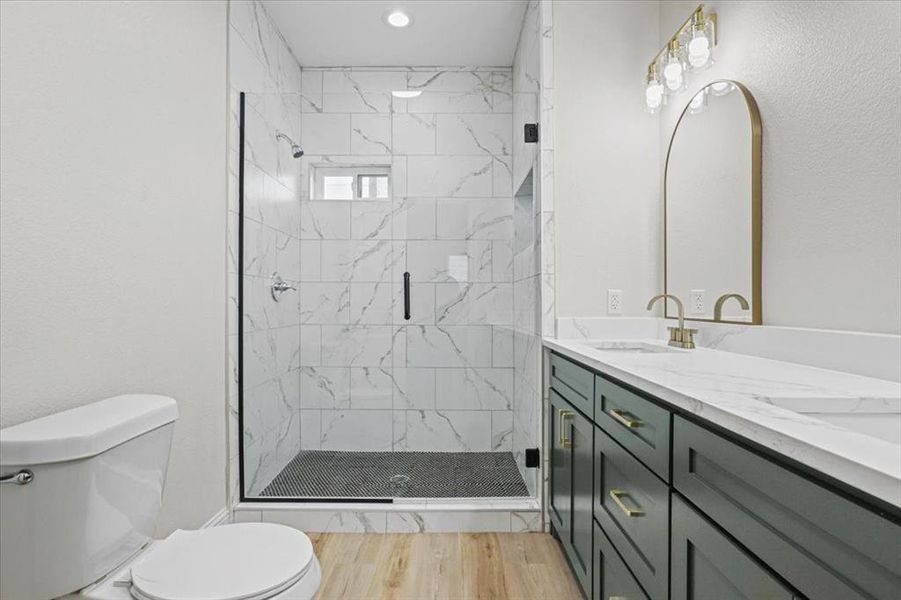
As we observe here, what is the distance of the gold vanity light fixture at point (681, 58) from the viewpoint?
6.19ft

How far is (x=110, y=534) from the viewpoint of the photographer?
113 cm

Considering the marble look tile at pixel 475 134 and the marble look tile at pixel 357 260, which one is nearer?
the marble look tile at pixel 357 260

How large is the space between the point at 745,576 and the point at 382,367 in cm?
208

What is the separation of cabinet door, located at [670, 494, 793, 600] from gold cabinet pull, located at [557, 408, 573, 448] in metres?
0.86

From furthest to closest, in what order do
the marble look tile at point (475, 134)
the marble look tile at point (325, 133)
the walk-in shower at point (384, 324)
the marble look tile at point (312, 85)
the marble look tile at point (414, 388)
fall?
the marble look tile at point (312, 85) < the marble look tile at point (475, 134) < the marble look tile at point (325, 133) < the marble look tile at point (414, 388) < the walk-in shower at point (384, 324)

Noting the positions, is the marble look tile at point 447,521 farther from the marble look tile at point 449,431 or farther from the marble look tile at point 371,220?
the marble look tile at point 371,220

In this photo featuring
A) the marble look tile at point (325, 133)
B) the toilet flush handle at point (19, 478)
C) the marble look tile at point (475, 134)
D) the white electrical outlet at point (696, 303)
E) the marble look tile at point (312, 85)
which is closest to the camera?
the toilet flush handle at point (19, 478)

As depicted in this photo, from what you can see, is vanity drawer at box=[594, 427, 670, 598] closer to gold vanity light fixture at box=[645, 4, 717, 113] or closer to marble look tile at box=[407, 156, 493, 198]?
gold vanity light fixture at box=[645, 4, 717, 113]

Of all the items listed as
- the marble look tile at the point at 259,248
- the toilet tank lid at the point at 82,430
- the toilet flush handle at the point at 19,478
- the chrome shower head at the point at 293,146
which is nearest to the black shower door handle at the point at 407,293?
the marble look tile at the point at 259,248

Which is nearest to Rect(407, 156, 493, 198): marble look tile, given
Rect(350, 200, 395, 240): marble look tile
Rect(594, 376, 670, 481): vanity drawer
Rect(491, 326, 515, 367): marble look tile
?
Rect(350, 200, 395, 240): marble look tile

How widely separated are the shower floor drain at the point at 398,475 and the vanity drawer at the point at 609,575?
0.89 metres

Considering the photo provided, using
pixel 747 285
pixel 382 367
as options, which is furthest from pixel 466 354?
pixel 747 285

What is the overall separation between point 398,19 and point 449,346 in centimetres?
179

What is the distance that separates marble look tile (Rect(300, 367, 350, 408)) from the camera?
8.85ft
